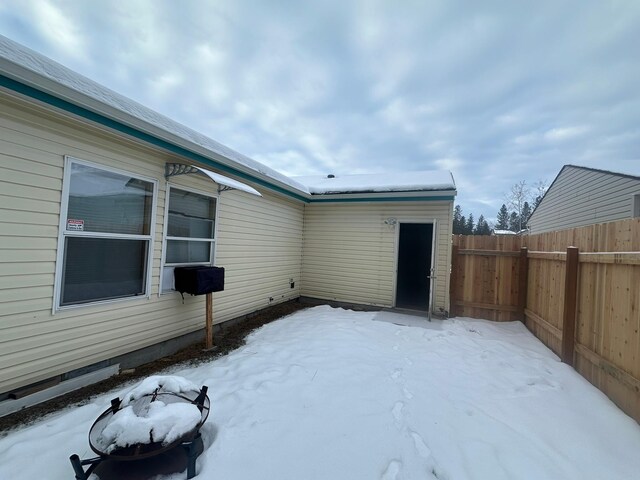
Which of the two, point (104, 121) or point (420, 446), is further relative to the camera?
point (104, 121)

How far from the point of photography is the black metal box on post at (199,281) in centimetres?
378

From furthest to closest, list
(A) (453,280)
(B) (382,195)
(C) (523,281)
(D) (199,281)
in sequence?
(B) (382,195)
(A) (453,280)
(C) (523,281)
(D) (199,281)

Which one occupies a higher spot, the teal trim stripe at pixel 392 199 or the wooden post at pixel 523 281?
the teal trim stripe at pixel 392 199

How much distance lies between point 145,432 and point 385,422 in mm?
1820

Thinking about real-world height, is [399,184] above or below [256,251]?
above

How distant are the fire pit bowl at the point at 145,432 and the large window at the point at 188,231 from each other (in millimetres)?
2203

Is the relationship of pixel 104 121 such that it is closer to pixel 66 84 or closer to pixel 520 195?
pixel 66 84

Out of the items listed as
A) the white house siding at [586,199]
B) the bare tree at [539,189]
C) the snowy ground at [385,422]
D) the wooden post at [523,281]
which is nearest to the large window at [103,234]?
the snowy ground at [385,422]

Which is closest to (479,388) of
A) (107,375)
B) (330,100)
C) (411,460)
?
(411,460)

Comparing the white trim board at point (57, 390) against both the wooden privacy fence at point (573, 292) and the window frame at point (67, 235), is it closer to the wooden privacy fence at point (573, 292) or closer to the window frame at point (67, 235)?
the window frame at point (67, 235)

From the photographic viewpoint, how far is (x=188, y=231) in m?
4.25

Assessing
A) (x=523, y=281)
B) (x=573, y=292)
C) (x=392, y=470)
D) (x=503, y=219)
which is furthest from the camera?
(x=503, y=219)

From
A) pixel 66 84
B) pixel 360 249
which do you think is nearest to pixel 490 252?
pixel 360 249

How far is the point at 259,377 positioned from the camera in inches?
121
